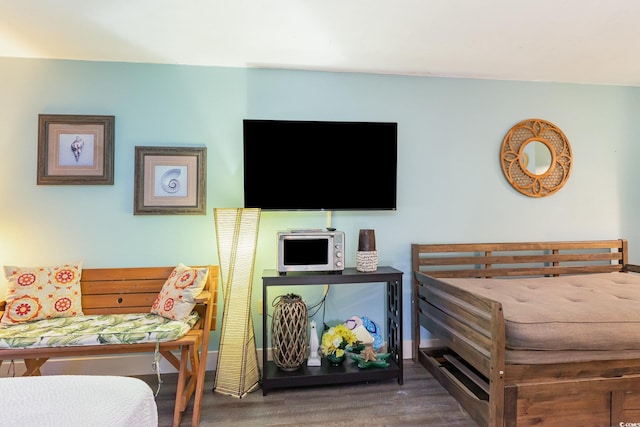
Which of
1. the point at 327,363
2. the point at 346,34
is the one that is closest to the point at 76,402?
the point at 327,363

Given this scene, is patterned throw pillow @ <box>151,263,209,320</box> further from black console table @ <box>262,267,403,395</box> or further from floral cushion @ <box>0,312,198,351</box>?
black console table @ <box>262,267,403,395</box>

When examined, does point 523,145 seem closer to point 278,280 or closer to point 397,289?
point 397,289

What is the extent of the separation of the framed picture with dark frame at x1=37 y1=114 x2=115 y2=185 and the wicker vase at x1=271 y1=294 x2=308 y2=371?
4.81 feet

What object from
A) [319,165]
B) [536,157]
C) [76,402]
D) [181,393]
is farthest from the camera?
[536,157]

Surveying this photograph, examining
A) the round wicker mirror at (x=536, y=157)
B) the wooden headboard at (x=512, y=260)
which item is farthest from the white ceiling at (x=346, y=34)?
the wooden headboard at (x=512, y=260)

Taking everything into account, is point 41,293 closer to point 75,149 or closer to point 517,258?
point 75,149

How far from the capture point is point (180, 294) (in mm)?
1913

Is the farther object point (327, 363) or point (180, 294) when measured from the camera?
point (327, 363)

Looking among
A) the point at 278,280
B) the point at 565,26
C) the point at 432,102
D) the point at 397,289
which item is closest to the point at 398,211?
the point at 397,289

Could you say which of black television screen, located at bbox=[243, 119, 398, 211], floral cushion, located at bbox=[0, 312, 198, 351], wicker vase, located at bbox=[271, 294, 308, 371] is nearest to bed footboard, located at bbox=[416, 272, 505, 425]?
black television screen, located at bbox=[243, 119, 398, 211]

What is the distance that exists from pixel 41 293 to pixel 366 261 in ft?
6.36

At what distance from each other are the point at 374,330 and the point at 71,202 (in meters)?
2.27

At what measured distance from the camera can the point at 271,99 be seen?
2.39m

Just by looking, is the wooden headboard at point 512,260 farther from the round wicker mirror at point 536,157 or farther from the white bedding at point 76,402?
the white bedding at point 76,402
